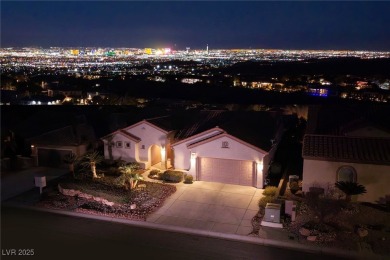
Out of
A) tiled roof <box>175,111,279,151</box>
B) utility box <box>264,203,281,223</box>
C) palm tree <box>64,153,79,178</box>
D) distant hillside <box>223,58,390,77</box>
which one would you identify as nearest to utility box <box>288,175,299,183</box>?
tiled roof <box>175,111,279,151</box>

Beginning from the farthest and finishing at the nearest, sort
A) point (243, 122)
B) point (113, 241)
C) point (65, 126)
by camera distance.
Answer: point (65, 126) < point (243, 122) < point (113, 241)

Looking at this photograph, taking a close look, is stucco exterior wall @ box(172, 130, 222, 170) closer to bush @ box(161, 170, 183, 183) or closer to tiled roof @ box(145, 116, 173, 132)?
bush @ box(161, 170, 183, 183)

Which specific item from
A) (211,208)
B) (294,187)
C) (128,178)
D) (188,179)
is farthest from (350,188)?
(128,178)

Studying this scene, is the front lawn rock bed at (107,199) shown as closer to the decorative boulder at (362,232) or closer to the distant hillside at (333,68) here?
the decorative boulder at (362,232)

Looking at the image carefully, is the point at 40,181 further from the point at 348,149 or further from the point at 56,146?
the point at 348,149

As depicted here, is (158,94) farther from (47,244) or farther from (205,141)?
(47,244)

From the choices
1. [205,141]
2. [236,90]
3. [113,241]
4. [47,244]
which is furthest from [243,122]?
[236,90]

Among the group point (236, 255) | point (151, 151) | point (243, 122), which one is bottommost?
point (236, 255)
